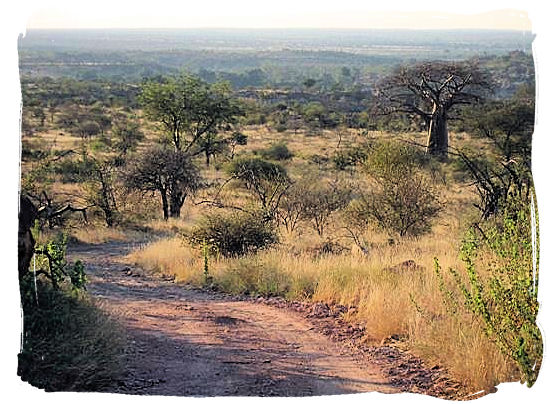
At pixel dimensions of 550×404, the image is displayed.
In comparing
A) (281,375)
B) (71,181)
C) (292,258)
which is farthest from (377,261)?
(71,181)

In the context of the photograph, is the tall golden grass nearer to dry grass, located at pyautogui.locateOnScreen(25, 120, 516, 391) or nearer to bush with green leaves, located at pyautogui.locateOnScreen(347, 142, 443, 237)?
dry grass, located at pyautogui.locateOnScreen(25, 120, 516, 391)

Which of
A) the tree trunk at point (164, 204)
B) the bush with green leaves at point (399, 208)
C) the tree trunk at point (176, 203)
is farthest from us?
the tree trunk at point (176, 203)

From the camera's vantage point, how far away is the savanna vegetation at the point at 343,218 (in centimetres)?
354

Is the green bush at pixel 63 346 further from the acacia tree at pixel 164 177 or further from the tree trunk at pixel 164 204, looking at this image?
the acacia tree at pixel 164 177

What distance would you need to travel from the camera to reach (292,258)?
22.5 ft

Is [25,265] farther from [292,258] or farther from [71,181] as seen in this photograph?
[71,181]

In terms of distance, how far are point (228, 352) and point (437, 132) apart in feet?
39.7

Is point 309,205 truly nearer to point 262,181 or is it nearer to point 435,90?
point 262,181

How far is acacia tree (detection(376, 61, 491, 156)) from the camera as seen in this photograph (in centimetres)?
1334

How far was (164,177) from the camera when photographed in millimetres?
12383

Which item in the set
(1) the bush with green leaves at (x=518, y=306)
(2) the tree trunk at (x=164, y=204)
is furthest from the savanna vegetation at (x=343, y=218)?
(2) the tree trunk at (x=164, y=204)

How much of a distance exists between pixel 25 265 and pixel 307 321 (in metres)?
2.25

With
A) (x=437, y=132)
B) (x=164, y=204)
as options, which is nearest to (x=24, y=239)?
(x=164, y=204)
